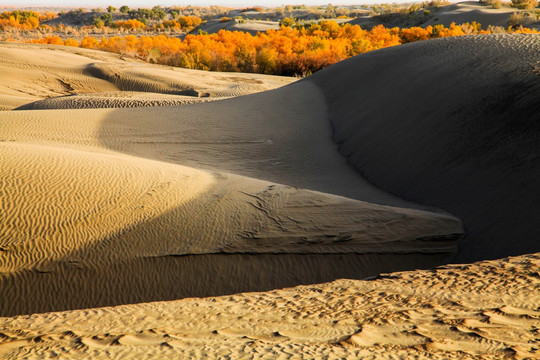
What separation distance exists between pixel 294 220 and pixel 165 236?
961 mm

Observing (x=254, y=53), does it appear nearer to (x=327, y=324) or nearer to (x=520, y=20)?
(x=520, y=20)

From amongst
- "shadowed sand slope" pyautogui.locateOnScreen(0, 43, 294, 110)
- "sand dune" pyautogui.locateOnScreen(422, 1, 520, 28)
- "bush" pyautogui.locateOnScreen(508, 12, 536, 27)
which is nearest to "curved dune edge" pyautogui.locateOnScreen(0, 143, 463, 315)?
"shadowed sand slope" pyautogui.locateOnScreen(0, 43, 294, 110)

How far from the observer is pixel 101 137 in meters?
6.30

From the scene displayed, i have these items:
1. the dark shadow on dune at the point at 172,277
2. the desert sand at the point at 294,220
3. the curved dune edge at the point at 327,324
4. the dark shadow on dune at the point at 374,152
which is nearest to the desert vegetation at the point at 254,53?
the dark shadow on dune at the point at 374,152

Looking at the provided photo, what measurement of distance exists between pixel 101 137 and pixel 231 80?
850 cm

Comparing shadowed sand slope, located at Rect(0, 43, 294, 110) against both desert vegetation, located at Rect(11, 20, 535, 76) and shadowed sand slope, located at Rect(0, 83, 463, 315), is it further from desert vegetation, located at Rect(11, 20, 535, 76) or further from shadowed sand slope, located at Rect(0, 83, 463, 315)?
shadowed sand slope, located at Rect(0, 83, 463, 315)

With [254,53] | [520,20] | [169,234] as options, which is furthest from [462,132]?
[520,20]

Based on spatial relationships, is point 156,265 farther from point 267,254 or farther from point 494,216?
point 494,216

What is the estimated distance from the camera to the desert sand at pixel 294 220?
2.10 metres

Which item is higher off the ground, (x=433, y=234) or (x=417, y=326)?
(x=417, y=326)

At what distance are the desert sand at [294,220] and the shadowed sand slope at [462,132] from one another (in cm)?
2

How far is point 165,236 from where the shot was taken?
11.8ft

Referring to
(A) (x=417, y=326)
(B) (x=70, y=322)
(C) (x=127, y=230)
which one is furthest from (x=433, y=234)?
(B) (x=70, y=322)

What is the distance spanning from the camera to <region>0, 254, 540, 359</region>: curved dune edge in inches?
74.5
